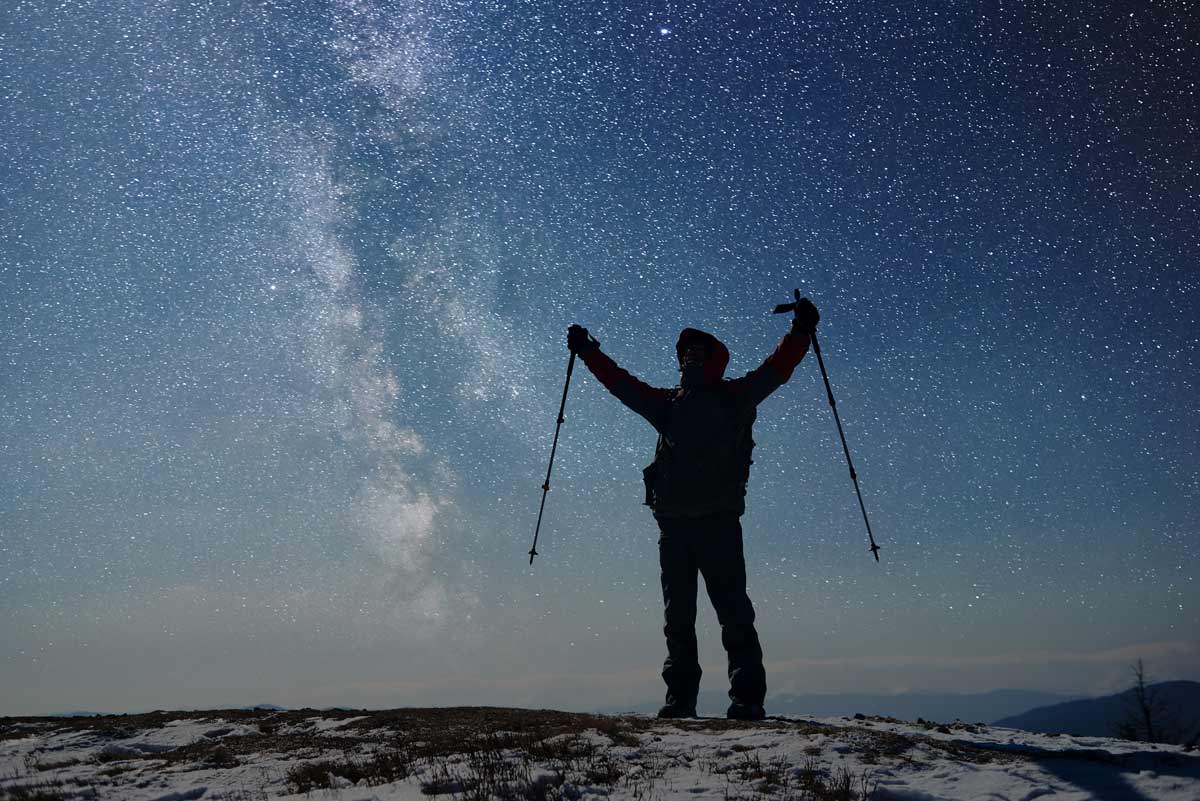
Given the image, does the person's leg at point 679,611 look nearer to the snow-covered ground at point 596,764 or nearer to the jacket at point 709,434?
the jacket at point 709,434

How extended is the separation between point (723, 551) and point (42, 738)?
317 inches

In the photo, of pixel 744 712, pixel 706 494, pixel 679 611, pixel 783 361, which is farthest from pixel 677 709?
pixel 783 361

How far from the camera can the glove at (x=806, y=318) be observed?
9781 mm

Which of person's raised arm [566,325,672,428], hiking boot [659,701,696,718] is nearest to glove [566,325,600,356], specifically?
person's raised arm [566,325,672,428]

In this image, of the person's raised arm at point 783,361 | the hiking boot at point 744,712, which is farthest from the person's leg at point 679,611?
the person's raised arm at point 783,361

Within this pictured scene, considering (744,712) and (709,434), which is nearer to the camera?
(744,712)

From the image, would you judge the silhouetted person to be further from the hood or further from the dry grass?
the dry grass

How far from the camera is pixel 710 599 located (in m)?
9.52

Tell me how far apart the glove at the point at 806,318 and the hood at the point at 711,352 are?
39.8 inches

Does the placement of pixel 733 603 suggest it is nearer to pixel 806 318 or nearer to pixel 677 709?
pixel 677 709

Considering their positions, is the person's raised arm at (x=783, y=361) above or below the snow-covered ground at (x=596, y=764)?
above

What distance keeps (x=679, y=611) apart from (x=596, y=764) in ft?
14.1

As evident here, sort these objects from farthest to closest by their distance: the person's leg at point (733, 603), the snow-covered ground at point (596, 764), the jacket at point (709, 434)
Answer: the jacket at point (709, 434), the person's leg at point (733, 603), the snow-covered ground at point (596, 764)

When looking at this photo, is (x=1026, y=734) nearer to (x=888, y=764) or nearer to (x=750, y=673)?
(x=750, y=673)
